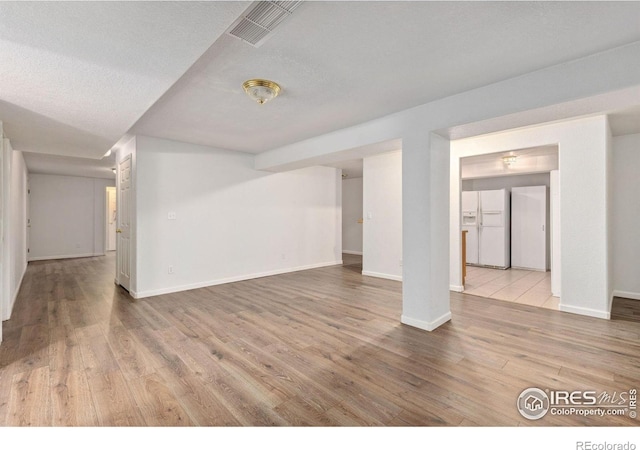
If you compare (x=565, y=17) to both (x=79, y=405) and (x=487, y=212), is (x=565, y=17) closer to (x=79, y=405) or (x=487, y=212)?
(x=79, y=405)

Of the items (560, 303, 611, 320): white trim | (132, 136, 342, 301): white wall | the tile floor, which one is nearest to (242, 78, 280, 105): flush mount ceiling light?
(132, 136, 342, 301): white wall

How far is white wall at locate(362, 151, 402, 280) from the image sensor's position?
217 inches

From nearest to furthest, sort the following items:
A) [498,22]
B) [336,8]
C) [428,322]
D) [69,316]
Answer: [336,8] < [498,22] < [428,322] < [69,316]

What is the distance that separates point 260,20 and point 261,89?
902mm

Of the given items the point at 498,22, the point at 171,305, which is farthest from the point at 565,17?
the point at 171,305

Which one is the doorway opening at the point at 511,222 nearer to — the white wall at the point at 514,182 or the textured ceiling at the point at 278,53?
the white wall at the point at 514,182

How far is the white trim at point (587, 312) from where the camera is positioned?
3338mm

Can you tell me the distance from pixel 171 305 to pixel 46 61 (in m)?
2.97

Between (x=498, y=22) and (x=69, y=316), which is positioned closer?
(x=498, y=22)

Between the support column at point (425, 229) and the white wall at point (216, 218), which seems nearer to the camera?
the support column at point (425, 229)

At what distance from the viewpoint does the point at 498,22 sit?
5.79 feet

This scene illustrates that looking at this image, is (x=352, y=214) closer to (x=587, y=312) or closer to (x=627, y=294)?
(x=627, y=294)

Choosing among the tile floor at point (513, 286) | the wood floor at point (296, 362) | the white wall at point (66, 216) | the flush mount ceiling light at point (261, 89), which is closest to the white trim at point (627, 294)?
the wood floor at point (296, 362)

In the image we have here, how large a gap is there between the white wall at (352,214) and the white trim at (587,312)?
5828 millimetres
